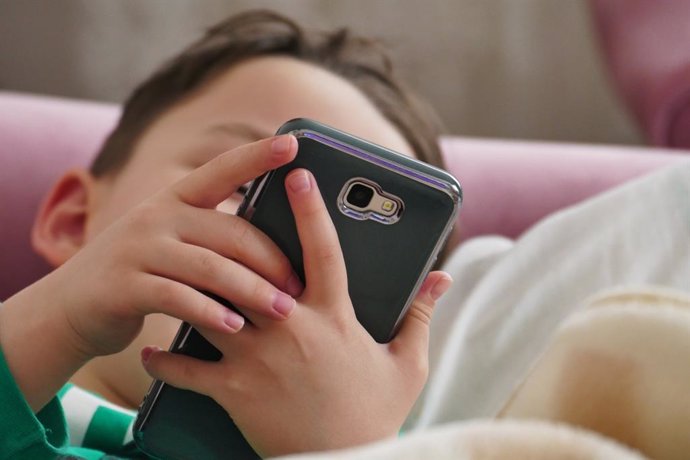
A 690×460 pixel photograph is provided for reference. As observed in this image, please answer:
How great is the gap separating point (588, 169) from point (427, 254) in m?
0.58

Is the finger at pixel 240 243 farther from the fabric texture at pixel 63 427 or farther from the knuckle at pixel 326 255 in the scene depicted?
the fabric texture at pixel 63 427

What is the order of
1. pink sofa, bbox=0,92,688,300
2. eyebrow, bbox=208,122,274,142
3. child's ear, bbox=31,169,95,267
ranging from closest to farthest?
eyebrow, bbox=208,122,274,142
child's ear, bbox=31,169,95,267
pink sofa, bbox=0,92,688,300

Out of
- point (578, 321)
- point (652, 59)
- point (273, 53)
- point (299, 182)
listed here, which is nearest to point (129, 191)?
point (273, 53)

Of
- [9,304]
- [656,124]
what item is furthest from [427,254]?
[656,124]

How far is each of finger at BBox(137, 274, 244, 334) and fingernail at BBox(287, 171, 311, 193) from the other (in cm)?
7

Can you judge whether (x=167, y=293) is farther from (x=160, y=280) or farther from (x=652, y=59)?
(x=652, y=59)

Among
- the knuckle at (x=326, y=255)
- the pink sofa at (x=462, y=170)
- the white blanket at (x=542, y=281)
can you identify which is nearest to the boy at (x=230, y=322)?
the knuckle at (x=326, y=255)

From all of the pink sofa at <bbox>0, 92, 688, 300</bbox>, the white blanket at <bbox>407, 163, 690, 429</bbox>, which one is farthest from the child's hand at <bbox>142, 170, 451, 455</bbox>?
the pink sofa at <bbox>0, 92, 688, 300</bbox>

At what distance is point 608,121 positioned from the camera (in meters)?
1.52

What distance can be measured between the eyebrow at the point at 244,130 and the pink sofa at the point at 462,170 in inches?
12.4

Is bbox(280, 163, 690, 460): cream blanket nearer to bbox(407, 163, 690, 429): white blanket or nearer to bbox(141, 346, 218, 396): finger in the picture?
bbox(407, 163, 690, 429): white blanket

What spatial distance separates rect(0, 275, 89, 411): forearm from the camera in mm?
454

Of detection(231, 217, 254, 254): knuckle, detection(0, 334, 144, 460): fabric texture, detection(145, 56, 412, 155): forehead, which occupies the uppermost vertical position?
detection(145, 56, 412, 155): forehead

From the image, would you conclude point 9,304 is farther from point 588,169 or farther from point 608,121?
point 608,121
